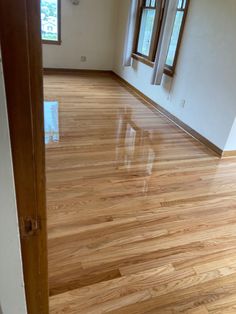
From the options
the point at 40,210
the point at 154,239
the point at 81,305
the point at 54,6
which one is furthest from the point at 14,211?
the point at 54,6

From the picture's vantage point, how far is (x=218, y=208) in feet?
6.73

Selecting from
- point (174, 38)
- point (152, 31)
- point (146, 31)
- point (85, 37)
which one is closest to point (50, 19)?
point (85, 37)

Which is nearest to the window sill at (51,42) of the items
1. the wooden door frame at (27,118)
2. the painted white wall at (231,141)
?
the painted white wall at (231,141)

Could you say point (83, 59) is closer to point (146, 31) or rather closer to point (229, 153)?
point (146, 31)

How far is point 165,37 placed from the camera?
11.1 ft

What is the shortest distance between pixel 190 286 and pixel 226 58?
94.1 inches

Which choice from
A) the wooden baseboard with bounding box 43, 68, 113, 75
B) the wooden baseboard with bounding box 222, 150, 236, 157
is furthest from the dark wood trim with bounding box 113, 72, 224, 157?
the wooden baseboard with bounding box 43, 68, 113, 75

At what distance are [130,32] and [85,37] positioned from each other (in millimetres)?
1430

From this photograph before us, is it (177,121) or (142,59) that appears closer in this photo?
(177,121)

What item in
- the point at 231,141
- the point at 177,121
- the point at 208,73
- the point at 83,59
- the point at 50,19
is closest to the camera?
the point at 231,141

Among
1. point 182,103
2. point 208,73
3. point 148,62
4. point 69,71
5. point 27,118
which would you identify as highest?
point 27,118

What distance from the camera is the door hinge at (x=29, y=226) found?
0.50 metres

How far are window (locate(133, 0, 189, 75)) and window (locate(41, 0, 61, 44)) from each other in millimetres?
1828

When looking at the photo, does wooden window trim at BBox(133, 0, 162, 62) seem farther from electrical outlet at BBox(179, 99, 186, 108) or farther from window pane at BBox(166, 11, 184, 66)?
electrical outlet at BBox(179, 99, 186, 108)
